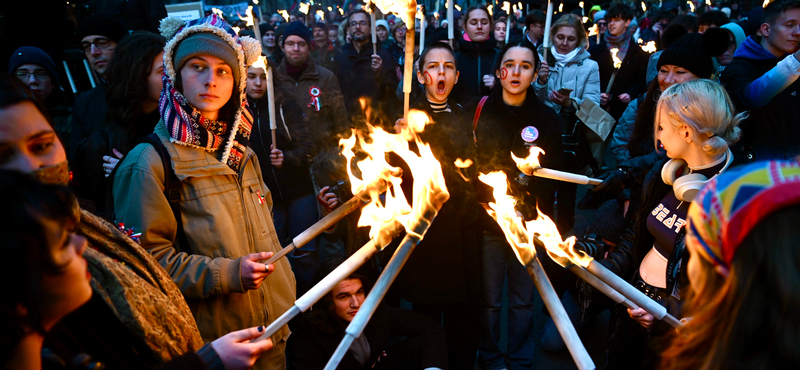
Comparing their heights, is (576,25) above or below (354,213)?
above

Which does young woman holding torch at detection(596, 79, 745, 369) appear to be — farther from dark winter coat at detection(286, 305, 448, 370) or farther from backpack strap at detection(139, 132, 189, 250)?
backpack strap at detection(139, 132, 189, 250)

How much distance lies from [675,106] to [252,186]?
2370 millimetres

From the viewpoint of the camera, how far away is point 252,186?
246 cm

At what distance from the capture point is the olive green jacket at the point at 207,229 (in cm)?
204

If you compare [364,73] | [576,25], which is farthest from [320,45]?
[576,25]

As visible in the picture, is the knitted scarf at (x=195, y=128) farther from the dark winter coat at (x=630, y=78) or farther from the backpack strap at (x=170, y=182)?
the dark winter coat at (x=630, y=78)

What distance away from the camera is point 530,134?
149 inches

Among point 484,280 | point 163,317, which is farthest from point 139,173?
point 484,280

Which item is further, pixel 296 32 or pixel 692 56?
pixel 296 32

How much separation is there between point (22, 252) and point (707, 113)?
2.90 meters

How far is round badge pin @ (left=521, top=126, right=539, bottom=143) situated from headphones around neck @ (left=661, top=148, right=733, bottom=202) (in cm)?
119

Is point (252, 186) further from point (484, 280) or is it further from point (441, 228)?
point (484, 280)

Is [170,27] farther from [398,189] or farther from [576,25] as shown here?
[576,25]

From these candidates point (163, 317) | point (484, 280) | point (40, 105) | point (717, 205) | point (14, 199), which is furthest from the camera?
point (484, 280)
